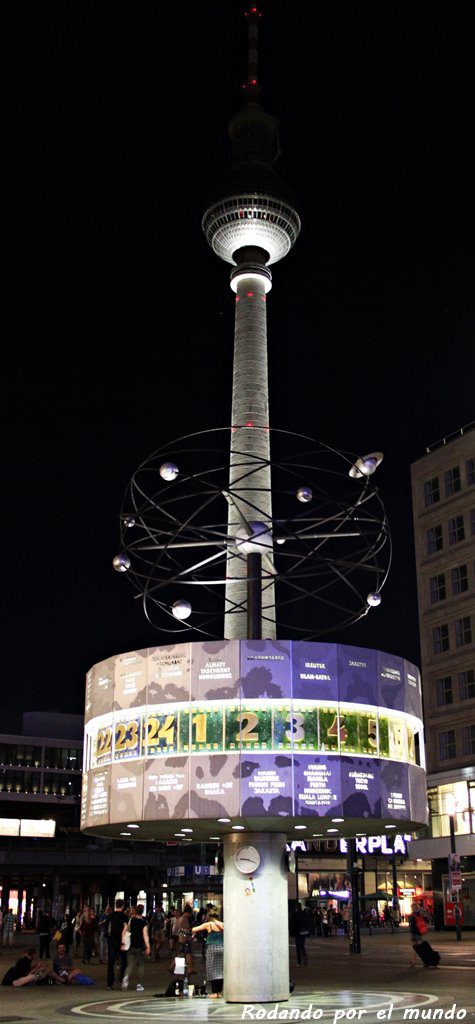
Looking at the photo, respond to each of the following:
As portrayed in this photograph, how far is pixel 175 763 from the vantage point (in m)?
25.9

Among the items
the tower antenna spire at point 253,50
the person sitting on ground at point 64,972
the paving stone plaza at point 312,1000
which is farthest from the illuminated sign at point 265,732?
the tower antenna spire at point 253,50

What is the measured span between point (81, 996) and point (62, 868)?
82848 millimetres

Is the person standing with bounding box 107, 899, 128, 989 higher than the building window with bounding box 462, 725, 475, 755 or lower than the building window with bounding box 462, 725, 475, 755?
lower

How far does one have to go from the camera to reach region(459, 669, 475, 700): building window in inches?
3132

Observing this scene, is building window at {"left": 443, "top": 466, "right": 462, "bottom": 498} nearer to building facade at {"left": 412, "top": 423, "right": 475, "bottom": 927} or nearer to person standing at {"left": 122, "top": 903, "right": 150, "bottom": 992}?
building facade at {"left": 412, "top": 423, "right": 475, "bottom": 927}

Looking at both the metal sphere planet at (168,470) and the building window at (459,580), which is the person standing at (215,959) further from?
the building window at (459,580)

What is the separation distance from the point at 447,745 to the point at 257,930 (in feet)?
192

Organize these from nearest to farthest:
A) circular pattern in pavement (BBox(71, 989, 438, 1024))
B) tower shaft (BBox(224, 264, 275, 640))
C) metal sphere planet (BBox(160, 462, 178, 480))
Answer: circular pattern in pavement (BBox(71, 989, 438, 1024))
metal sphere planet (BBox(160, 462, 178, 480))
tower shaft (BBox(224, 264, 275, 640))

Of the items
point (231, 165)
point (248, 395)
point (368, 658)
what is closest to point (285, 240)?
point (231, 165)

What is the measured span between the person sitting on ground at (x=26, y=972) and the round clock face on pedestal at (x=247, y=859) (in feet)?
26.9

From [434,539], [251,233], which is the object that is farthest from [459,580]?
[251,233]

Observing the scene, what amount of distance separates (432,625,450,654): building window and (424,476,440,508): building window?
10.9m

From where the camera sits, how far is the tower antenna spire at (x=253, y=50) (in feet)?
188

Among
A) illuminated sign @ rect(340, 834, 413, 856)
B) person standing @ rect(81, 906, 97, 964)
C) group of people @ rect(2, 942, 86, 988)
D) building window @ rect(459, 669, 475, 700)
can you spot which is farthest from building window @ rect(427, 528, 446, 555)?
group of people @ rect(2, 942, 86, 988)
